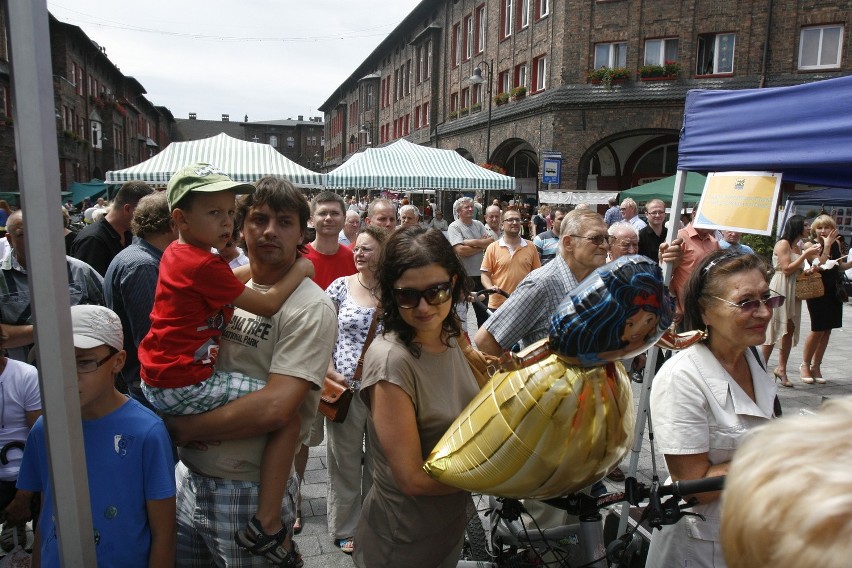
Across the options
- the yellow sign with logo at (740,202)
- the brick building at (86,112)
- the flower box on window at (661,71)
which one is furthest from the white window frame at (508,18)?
the yellow sign with logo at (740,202)

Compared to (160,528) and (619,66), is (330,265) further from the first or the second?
(619,66)

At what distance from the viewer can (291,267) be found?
2.18m

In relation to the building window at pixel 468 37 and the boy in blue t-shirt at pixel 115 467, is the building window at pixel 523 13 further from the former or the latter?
the boy in blue t-shirt at pixel 115 467

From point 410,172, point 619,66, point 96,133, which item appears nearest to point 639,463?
point 410,172

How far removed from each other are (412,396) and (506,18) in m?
31.0

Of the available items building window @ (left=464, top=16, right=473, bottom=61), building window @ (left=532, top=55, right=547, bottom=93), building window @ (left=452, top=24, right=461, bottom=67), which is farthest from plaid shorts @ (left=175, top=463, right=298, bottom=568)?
building window @ (left=452, top=24, right=461, bottom=67)

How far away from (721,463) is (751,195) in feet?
5.42

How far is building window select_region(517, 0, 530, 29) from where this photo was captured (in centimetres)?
2741

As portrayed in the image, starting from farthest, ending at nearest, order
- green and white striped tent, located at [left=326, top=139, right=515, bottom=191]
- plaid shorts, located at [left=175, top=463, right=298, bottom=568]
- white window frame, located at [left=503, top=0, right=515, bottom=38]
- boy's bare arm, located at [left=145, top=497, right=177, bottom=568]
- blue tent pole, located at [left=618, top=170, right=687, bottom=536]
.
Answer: white window frame, located at [left=503, top=0, right=515, bottom=38] < green and white striped tent, located at [left=326, top=139, right=515, bottom=191] < blue tent pole, located at [left=618, top=170, right=687, bottom=536] < plaid shorts, located at [left=175, top=463, right=298, bottom=568] < boy's bare arm, located at [left=145, top=497, right=177, bottom=568]

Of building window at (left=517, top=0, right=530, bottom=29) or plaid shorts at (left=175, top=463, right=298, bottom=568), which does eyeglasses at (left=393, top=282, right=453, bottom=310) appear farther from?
building window at (left=517, top=0, right=530, bottom=29)

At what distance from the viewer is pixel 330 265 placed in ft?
14.9

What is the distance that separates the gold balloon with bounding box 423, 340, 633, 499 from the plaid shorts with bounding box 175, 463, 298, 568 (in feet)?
3.08

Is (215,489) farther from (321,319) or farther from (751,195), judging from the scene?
(751,195)

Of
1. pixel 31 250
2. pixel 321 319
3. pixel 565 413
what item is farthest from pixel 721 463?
pixel 31 250
